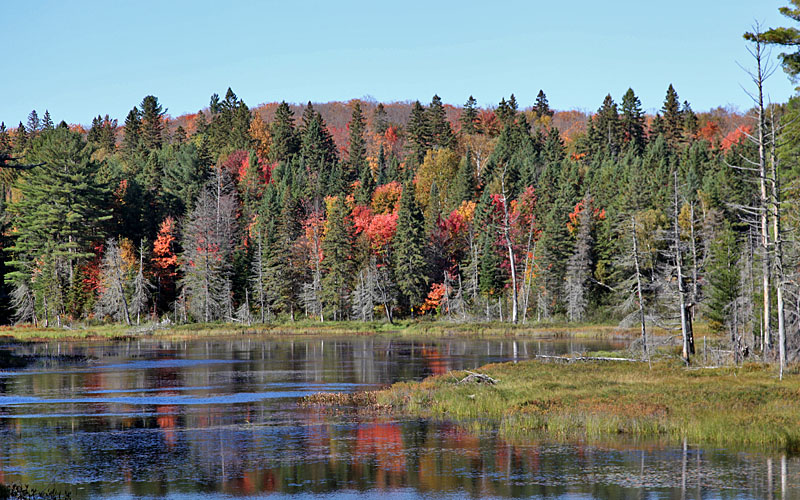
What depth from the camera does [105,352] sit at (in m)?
67.4

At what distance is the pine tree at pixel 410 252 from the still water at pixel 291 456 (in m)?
55.0

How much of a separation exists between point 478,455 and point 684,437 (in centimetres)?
739

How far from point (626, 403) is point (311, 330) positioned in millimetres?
62477

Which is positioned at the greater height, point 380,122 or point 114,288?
point 380,122

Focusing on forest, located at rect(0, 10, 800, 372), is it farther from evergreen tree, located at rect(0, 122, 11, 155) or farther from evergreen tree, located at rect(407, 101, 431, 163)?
evergreen tree, located at rect(0, 122, 11, 155)

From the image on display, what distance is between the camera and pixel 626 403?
3094 cm

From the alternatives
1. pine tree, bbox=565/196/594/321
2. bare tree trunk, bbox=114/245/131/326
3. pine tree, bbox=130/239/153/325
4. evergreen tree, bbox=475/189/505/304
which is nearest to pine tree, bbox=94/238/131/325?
bare tree trunk, bbox=114/245/131/326

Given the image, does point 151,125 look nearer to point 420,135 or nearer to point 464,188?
point 420,135

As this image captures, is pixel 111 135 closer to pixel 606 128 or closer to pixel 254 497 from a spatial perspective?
pixel 606 128

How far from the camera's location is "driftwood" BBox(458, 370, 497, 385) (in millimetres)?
38062

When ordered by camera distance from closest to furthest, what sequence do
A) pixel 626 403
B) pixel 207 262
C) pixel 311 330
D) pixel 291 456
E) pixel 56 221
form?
1. pixel 291 456
2. pixel 626 403
3. pixel 311 330
4. pixel 207 262
5. pixel 56 221

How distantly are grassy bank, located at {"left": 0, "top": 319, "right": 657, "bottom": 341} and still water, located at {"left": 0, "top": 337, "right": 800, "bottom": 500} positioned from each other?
39.4 m

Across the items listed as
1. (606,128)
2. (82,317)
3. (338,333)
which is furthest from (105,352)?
(606,128)

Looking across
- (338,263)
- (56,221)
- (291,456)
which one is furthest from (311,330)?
(291,456)
